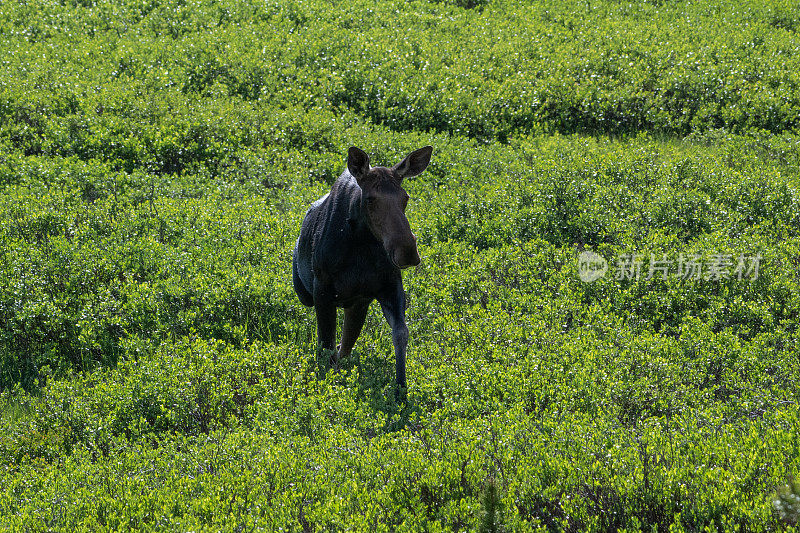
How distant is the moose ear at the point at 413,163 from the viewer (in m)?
7.46

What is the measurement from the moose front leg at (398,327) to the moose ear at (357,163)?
1.25 meters

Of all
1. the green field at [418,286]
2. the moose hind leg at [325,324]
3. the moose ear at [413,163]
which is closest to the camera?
the green field at [418,286]

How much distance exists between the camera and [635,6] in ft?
86.8

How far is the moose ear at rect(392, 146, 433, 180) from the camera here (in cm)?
746

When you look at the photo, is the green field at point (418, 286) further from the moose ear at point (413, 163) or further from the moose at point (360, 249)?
the moose ear at point (413, 163)

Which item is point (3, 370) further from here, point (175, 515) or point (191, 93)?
point (191, 93)

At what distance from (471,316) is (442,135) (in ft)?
28.9

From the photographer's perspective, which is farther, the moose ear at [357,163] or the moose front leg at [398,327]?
the moose front leg at [398,327]

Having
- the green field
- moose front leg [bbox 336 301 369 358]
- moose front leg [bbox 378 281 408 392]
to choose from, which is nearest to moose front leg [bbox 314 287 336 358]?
moose front leg [bbox 336 301 369 358]

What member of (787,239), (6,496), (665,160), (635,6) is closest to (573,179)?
(665,160)

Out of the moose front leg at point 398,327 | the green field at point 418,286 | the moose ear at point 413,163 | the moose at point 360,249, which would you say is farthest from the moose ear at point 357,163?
the green field at point 418,286

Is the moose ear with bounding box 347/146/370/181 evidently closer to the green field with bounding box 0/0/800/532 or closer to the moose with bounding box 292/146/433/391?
the moose with bounding box 292/146/433/391

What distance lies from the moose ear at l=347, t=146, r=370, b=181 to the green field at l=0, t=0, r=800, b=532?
223 cm

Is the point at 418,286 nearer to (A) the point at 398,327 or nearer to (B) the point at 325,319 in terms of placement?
(B) the point at 325,319
